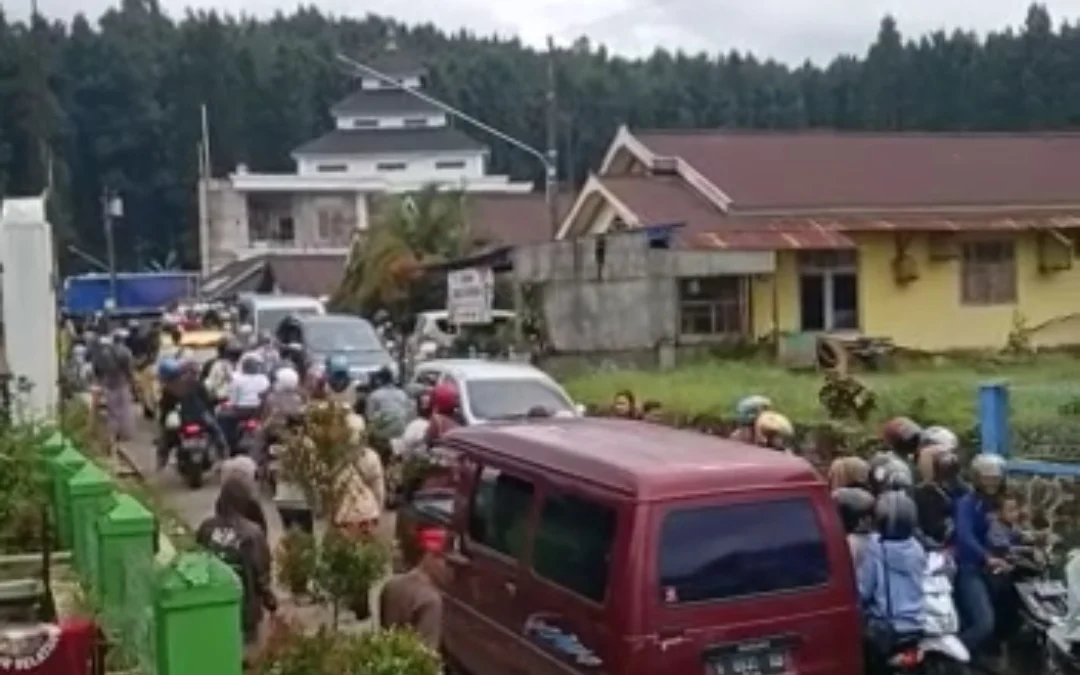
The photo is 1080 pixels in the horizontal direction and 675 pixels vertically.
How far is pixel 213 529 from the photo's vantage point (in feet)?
30.0

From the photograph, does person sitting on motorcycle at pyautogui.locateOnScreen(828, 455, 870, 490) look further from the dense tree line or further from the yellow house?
the dense tree line

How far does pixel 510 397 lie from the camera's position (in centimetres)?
1736

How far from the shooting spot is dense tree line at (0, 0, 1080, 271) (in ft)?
286

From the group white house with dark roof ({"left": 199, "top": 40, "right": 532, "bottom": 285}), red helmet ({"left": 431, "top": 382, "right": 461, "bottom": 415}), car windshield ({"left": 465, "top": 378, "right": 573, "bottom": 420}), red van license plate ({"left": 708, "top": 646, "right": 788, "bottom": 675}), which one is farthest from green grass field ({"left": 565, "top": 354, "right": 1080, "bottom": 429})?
white house with dark roof ({"left": 199, "top": 40, "right": 532, "bottom": 285})

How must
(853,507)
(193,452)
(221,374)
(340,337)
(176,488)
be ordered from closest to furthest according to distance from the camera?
(853,507)
(193,452)
(176,488)
(221,374)
(340,337)

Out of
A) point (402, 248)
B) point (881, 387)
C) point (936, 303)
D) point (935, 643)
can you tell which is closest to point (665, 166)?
point (936, 303)

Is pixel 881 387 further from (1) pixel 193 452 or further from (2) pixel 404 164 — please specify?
(2) pixel 404 164

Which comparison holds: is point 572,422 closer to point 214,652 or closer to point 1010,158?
point 214,652

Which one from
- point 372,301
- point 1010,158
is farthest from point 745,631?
point 372,301

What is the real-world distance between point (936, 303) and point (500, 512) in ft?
72.5

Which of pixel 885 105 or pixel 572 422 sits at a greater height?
pixel 885 105

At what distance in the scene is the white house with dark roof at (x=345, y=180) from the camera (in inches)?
2677

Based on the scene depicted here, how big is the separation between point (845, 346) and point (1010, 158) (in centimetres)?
875

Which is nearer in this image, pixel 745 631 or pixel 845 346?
pixel 745 631
